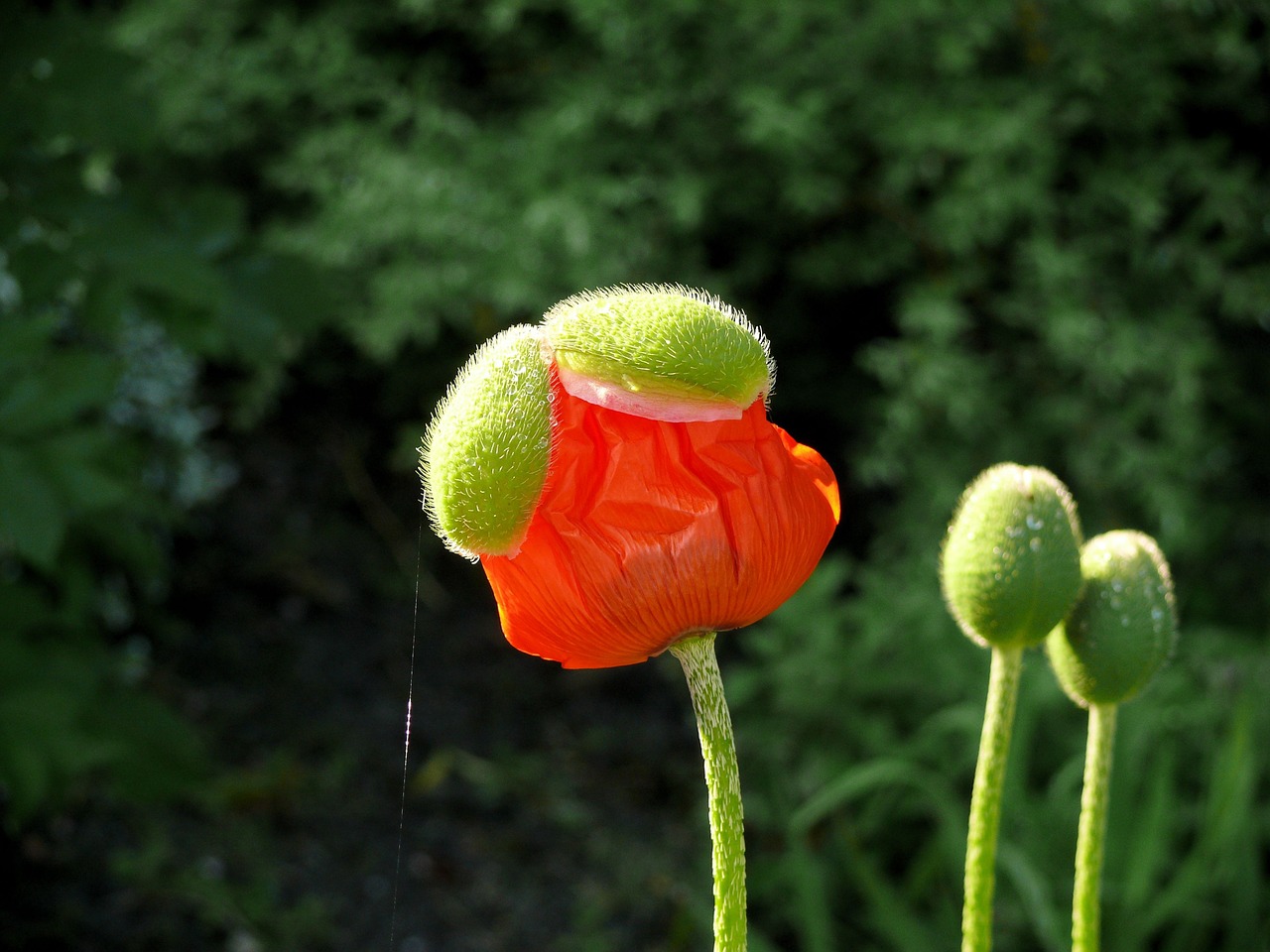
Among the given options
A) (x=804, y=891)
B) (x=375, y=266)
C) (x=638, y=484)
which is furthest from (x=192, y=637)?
(x=638, y=484)

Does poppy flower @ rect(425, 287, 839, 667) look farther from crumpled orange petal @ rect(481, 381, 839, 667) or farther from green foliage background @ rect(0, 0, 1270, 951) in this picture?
green foliage background @ rect(0, 0, 1270, 951)

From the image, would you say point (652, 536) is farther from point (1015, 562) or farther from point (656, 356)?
point (1015, 562)

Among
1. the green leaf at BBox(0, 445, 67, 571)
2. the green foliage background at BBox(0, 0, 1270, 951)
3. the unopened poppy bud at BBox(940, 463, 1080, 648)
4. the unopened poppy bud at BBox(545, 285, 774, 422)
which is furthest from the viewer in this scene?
the green foliage background at BBox(0, 0, 1270, 951)

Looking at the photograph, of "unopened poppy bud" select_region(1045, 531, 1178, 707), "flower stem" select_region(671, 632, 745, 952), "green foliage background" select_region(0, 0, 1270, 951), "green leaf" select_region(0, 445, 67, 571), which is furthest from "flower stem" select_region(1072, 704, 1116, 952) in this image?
"green foliage background" select_region(0, 0, 1270, 951)

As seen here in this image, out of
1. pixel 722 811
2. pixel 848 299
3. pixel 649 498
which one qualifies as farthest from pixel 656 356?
pixel 848 299

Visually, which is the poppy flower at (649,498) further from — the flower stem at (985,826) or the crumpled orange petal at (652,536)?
the flower stem at (985,826)

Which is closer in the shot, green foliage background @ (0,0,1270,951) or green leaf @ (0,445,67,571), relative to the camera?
green leaf @ (0,445,67,571)

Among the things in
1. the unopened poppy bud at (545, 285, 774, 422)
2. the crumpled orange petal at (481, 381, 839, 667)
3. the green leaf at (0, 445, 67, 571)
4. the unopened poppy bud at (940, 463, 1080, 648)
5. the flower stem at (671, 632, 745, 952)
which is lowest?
the green leaf at (0, 445, 67, 571)
